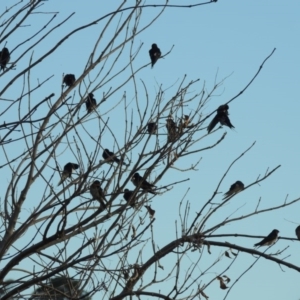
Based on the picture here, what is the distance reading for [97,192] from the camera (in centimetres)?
566

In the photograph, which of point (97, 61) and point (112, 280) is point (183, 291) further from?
point (97, 61)

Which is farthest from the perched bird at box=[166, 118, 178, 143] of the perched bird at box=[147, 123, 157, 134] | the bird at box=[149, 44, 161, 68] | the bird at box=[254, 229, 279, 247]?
the bird at box=[149, 44, 161, 68]

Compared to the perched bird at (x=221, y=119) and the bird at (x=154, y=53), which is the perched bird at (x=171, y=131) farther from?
the bird at (x=154, y=53)

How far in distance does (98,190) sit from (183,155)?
636mm

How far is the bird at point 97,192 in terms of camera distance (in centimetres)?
559

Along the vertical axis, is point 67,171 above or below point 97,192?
above

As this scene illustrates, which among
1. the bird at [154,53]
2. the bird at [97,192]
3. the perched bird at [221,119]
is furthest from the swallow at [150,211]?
the bird at [154,53]

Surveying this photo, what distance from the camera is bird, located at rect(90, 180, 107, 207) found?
5.59m

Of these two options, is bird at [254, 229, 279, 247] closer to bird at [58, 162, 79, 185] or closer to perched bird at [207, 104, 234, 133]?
perched bird at [207, 104, 234, 133]

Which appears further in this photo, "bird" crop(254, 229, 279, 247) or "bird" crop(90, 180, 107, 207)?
"bird" crop(254, 229, 279, 247)

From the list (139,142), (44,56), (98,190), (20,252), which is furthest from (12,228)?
(44,56)

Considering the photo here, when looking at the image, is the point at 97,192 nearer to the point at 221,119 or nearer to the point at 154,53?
the point at 221,119

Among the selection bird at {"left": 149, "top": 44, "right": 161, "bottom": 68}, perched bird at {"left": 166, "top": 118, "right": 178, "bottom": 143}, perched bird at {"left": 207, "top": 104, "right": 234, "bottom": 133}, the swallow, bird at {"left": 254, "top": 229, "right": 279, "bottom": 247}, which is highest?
bird at {"left": 149, "top": 44, "right": 161, "bottom": 68}

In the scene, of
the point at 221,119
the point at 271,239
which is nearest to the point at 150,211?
the point at 271,239
